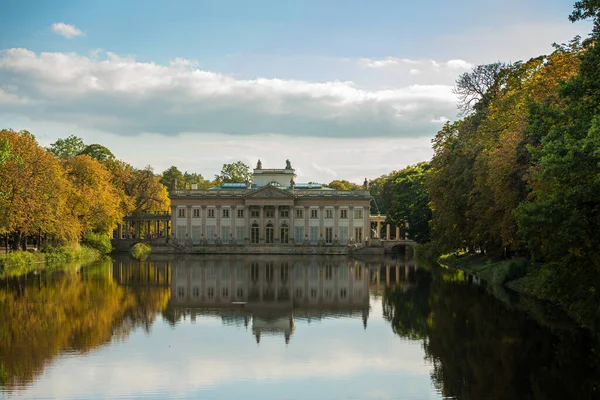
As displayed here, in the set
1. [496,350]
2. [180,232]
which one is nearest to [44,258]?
[180,232]

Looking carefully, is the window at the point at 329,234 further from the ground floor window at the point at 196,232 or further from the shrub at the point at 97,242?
the shrub at the point at 97,242

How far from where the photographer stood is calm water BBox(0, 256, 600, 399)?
18.4 meters

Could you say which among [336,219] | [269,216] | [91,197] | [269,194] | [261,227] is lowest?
[261,227]

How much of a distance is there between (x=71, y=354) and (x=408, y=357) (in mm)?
9257

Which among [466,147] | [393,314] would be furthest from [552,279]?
[466,147]

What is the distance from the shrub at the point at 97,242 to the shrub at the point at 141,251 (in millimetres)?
3064

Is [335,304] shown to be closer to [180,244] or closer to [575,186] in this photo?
[575,186]

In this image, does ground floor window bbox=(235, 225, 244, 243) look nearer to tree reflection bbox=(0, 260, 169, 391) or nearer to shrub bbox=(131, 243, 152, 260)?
shrub bbox=(131, 243, 152, 260)

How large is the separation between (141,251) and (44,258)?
2107 centimetres

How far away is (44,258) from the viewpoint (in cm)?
6178

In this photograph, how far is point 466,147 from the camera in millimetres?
49062

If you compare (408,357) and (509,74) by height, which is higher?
(509,74)

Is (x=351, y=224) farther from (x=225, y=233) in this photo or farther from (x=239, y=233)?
A: (x=225, y=233)

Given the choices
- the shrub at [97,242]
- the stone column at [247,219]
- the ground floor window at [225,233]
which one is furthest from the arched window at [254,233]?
the shrub at [97,242]
